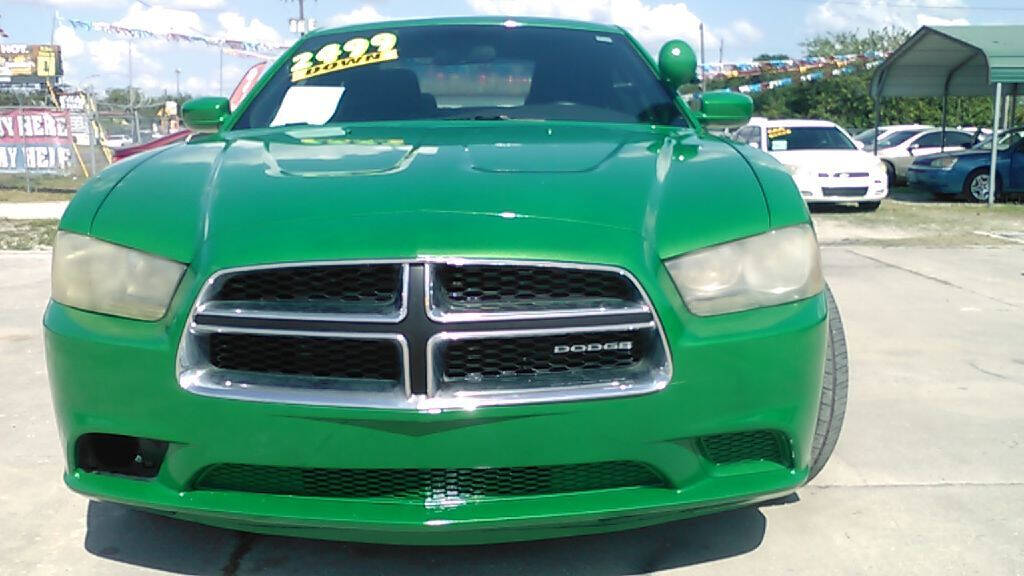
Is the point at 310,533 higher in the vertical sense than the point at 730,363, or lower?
lower

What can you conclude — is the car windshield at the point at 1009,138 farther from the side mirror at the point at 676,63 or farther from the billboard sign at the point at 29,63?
the billboard sign at the point at 29,63

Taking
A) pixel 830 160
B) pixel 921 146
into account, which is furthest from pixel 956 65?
pixel 830 160

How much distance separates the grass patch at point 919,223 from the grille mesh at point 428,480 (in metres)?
9.09

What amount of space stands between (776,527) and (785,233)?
3.00ft

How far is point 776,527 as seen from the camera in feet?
8.95

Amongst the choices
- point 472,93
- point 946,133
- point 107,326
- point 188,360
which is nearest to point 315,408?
point 188,360

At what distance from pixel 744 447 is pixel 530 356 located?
56 centimetres

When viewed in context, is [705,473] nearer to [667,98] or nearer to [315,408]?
[315,408]

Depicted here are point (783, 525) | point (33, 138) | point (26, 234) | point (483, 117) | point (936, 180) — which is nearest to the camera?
point (783, 525)

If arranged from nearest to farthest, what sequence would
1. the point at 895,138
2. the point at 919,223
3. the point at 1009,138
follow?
the point at 919,223 < the point at 1009,138 < the point at 895,138

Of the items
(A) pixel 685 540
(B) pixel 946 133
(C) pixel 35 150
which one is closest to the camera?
(A) pixel 685 540

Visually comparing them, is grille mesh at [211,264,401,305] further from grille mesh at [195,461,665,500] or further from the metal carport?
the metal carport

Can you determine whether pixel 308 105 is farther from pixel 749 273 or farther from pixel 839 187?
pixel 839 187

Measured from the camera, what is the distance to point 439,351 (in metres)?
2.04
